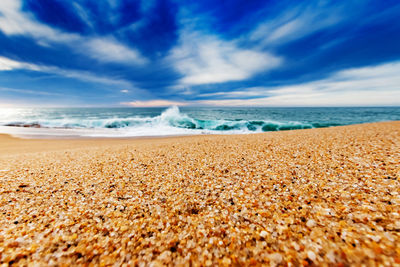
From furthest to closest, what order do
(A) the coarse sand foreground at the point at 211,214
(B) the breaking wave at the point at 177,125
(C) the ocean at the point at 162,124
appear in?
(B) the breaking wave at the point at 177,125
(C) the ocean at the point at 162,124
(A) the coarse sand foreground at the point at 211,214

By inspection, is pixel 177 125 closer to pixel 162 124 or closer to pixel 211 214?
pixel 162 124

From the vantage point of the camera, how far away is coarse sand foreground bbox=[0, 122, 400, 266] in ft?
4.73

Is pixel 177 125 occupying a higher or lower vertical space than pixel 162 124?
lower

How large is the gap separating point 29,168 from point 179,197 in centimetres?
441

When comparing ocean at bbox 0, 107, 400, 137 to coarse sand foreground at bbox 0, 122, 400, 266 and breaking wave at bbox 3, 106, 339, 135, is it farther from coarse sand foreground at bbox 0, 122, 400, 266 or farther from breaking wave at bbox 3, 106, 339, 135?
coarse sand foreground at bbox 0, 122, 400, 266

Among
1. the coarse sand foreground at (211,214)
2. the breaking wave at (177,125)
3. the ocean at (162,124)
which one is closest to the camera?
the coarse sand foreground at (211,214)

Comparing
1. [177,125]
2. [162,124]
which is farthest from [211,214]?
[162,124]

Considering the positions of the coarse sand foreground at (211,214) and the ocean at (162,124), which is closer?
the coarse sand foreground at (211,214)

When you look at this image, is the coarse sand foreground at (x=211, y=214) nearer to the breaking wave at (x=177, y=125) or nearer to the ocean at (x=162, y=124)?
the ocean at (x=162, y=124)

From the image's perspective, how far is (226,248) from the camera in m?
1.54

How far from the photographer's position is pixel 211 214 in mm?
2068

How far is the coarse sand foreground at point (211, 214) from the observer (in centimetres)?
144

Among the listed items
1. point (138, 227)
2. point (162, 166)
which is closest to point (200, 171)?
point (162, 166)

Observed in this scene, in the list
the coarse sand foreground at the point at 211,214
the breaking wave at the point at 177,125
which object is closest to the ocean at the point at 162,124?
the breaking wave at the point at 177,125
